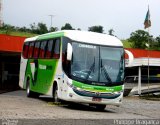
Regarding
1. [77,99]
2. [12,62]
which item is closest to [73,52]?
[77,99]

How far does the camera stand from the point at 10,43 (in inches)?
1636

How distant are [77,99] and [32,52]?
8132mm

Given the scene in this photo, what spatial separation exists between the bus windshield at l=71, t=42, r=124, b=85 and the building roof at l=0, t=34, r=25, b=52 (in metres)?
21.7

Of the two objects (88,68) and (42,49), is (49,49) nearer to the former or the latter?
(42,49)

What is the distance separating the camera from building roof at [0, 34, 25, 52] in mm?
40938

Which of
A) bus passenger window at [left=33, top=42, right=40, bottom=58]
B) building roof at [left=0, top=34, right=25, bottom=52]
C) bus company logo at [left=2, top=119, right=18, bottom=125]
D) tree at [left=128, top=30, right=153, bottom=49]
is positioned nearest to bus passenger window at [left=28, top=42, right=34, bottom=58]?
bus passenger window at [left=33, top=42, right=40, bottom=58]

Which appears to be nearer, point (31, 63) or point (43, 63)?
point (43, 63)

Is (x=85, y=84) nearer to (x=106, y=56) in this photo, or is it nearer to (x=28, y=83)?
(x=106, y=56)

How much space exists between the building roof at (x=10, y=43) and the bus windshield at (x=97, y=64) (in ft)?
71.3

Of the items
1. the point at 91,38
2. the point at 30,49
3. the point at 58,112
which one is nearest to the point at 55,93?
the point at 91,38

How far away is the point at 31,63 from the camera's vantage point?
27.0m

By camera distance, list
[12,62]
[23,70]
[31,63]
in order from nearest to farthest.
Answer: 1. [31,63]
2. [23,70]
3. [12,62]

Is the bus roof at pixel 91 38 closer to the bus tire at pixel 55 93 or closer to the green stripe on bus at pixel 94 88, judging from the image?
the green stripe on bus at pixel 94 88

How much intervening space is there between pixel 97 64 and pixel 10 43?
2263 centimetres
